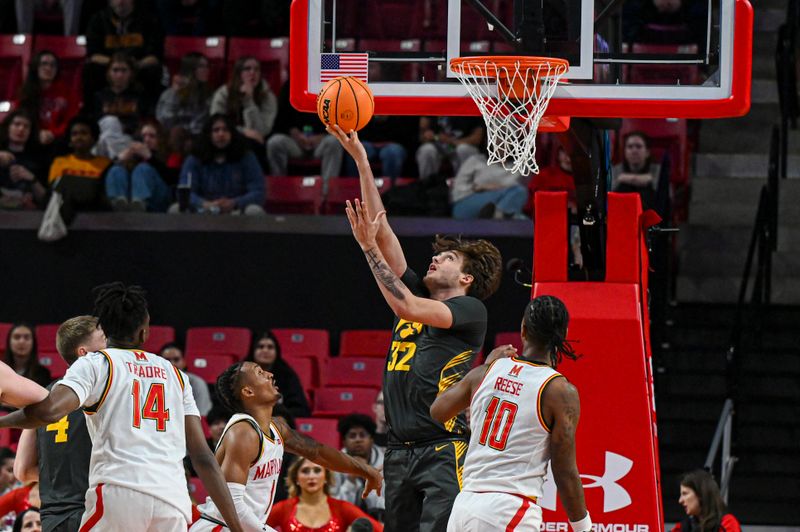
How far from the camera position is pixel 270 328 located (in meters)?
13.5

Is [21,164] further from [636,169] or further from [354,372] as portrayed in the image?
[636,169]

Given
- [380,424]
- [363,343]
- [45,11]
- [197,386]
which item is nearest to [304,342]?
[363,343]

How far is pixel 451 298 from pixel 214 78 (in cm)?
877

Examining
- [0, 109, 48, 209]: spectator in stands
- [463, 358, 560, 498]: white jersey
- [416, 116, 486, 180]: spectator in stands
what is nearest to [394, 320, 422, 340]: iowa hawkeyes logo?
[463, 358, 560, 498]: white jersey

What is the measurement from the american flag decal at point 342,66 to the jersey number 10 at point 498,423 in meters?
2.18

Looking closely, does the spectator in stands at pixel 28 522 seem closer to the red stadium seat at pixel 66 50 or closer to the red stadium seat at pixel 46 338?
the red stadium seat at pixel 46 338

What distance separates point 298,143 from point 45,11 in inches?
164

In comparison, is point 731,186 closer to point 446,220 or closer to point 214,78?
point 446,220

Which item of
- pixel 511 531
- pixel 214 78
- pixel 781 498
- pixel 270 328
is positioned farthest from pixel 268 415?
pixel 214 78

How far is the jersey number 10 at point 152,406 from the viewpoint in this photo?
19.1ft

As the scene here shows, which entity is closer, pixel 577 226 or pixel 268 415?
pixel 268 415

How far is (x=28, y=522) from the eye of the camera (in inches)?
349

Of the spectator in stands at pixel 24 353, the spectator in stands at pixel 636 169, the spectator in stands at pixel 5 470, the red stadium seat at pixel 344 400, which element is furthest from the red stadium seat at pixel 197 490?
the spectator in stands at pixel 636 169

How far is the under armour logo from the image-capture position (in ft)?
26.4
